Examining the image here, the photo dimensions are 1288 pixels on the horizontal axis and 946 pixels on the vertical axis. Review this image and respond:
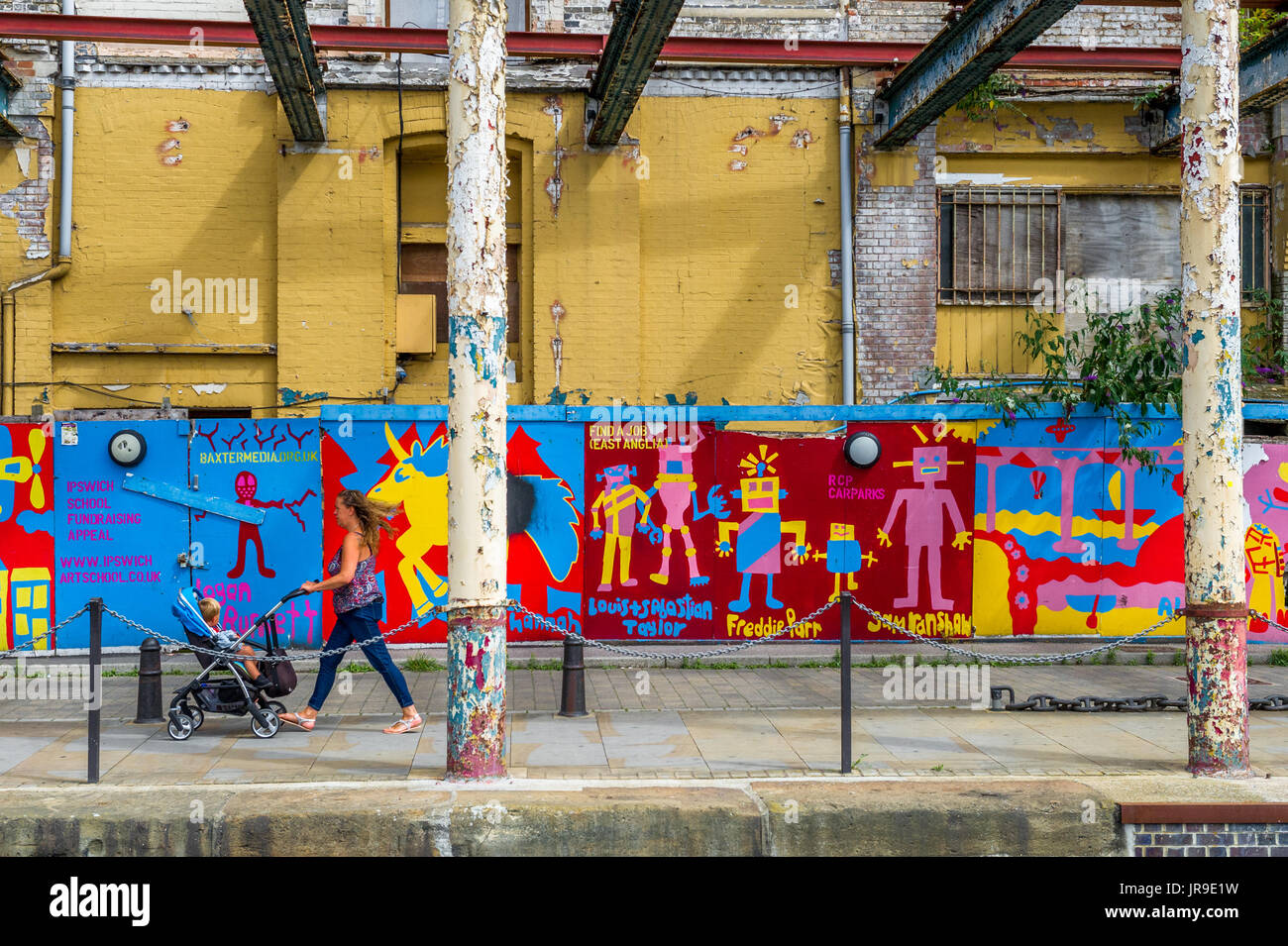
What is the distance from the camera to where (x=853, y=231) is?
1373cm

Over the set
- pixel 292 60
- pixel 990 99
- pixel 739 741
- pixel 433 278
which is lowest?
pixel 739 741

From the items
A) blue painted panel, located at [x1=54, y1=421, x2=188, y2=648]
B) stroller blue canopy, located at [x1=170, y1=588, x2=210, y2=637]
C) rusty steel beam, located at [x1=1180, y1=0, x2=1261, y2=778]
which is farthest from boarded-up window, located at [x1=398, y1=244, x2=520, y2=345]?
rusty steel beam, located at [x1=1180, y1=0, x2=1261, y2=778]

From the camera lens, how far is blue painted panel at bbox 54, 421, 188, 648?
11.5m

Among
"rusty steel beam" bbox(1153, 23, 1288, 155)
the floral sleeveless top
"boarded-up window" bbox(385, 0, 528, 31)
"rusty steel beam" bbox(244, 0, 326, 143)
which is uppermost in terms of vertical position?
"boarded-up window" bbox(385, 0, 528, 31)

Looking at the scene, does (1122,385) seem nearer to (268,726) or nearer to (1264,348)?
(1264,348)

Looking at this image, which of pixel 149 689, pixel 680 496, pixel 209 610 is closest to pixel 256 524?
pixel 149 689

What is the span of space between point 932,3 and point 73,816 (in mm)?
12920

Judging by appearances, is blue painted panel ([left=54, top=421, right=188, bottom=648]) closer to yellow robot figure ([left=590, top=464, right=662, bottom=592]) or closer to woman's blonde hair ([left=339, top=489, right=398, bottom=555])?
woman's blonde hair ([left=339, top=489, right=398, bottom=555])

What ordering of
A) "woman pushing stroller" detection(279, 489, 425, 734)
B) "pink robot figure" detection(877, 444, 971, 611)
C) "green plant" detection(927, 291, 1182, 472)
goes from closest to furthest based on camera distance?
"woman pushing stroller" detection(279, 489, 425, 734), "green plant" detection(927, 291, 1182, 472), "pink robot figure" detection(877, 444, 971, 611)

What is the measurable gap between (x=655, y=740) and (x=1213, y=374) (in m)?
4.53

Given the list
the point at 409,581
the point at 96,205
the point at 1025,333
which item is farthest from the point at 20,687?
the point at 1025,333

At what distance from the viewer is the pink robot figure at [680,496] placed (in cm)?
1208

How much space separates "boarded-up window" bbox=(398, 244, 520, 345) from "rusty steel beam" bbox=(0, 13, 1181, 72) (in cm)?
236

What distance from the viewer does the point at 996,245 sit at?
14.0m
